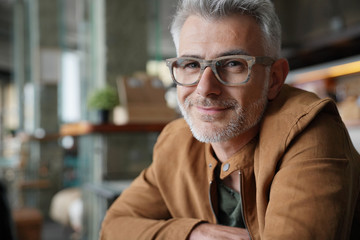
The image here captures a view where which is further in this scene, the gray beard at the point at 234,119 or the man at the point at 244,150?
the gray beard at the point at 234,119

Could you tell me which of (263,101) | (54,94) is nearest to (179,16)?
(263,101)

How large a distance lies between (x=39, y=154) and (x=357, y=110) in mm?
4780

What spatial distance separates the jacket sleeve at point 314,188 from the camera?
3.17ft

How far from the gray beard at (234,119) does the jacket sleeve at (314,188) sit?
0.59ft

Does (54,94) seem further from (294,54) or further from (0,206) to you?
(0,206)

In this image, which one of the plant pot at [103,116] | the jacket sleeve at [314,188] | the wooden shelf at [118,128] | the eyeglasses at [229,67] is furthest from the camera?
the plant pot at [103,116]

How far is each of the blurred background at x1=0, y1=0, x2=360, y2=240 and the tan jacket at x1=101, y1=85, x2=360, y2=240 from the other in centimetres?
40

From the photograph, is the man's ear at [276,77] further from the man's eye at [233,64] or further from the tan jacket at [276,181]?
the man's eye at [233,64]

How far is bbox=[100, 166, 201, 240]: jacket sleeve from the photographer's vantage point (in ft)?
4.41

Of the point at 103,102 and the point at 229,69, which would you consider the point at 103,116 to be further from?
the point at 229,69

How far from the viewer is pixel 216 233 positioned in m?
1.20

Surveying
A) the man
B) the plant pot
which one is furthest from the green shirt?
the plant pot

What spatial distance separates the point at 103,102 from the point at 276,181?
200cm

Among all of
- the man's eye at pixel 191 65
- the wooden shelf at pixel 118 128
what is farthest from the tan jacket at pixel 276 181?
the wooden shelf at pixel 118 128
